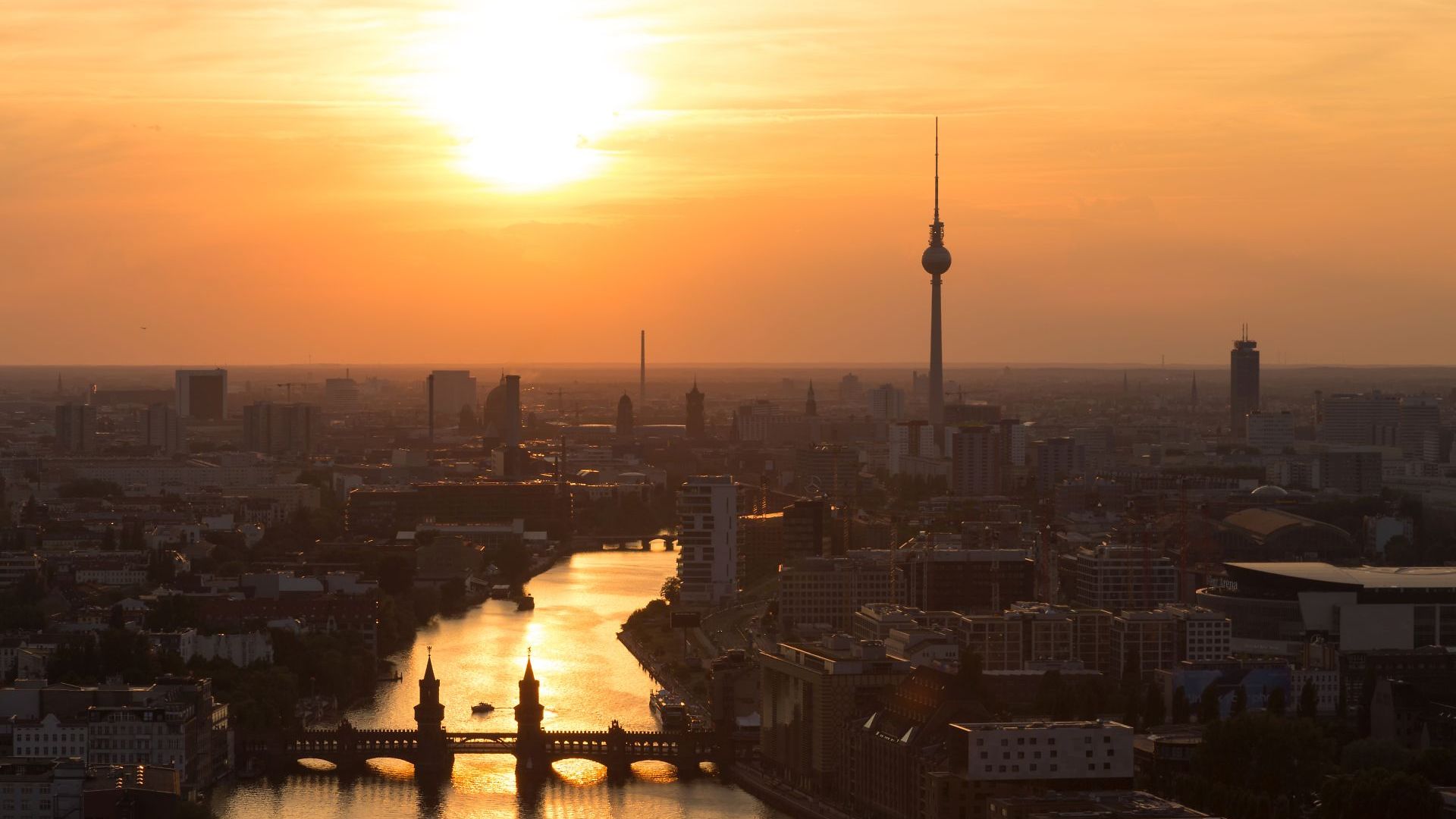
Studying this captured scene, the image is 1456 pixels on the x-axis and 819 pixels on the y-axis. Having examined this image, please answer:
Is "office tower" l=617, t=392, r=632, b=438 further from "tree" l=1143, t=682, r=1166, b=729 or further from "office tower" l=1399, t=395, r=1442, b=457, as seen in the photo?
"tree" l=1143, t=682, r=1166, b=729

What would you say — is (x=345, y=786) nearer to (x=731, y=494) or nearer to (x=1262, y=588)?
(x=1262, y=588)

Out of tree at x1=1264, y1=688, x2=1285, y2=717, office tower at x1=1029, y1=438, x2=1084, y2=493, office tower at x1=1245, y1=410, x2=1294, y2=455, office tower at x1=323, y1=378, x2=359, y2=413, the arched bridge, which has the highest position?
office tower at x1=323, y1=378, x2=359, y2=413

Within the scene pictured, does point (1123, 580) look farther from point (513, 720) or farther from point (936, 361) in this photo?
point (936, 361)

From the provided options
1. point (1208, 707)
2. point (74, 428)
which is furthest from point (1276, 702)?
point (74, 428)

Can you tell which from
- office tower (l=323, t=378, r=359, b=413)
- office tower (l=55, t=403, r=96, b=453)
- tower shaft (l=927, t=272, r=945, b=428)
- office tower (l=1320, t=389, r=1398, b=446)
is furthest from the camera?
office tower (l=323, t=378, r=359, b=413)

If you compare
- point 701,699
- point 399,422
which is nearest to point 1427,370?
point 399,422

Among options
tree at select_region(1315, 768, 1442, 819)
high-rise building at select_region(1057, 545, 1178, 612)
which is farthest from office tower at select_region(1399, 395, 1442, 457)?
tree at select_region(1315, 768, 1442, 819)
